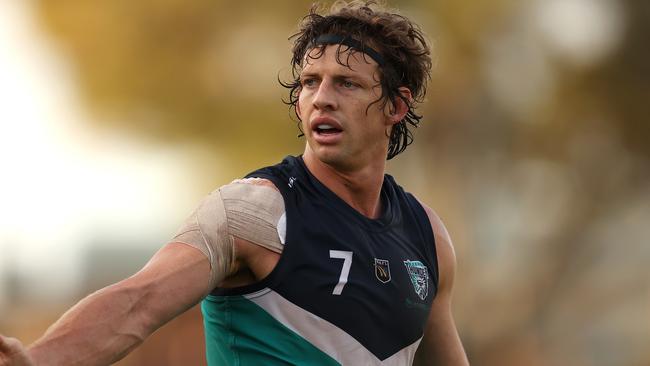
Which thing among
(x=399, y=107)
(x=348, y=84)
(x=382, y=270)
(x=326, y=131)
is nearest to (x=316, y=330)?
(x=382, y=270)

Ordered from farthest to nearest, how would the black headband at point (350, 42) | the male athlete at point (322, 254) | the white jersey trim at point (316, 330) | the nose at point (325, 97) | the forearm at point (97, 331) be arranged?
the black headband at point (350, 42)
the nose at point (325, 97)
the white jersey trim at point (316, 330)
the male athlete at point (322, 254)
the forearm at point (97, 331)

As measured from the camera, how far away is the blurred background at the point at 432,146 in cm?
1414

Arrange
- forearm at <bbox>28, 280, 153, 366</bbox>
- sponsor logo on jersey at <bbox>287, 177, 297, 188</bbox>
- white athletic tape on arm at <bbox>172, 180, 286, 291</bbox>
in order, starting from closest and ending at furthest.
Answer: forearm at <bbox>28, 280, 153, 366</bbox>, white athletic tape on arm at <bbox>172, 180, 286, 291</bbox>, sponsor logo on jersey at <bbox>287, 177, 297, 188</bbox>

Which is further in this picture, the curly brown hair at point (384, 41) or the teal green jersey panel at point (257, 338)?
the curly brown hair at point (384, 41)

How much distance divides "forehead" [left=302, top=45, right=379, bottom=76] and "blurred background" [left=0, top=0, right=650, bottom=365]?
28.1 ft

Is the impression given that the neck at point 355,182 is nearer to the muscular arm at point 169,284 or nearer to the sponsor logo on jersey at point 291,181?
the sponsor logo on jersey at point 291,181

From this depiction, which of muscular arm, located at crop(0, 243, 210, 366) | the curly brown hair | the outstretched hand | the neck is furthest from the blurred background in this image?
the outstretched hand

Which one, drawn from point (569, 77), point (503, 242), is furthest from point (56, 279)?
point (569, 77)

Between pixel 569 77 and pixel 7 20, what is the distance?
6.97m

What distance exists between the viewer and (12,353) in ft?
12.7

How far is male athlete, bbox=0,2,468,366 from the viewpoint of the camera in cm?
448

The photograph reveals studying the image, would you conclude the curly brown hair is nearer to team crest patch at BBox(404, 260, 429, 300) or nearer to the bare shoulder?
the bare shoulder

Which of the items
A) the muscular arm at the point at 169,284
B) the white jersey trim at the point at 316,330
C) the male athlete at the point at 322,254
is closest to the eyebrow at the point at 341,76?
the male athlete at the point at 322,254

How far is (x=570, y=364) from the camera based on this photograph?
47.8 ft
